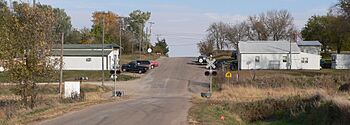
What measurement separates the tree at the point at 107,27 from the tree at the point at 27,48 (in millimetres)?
88464

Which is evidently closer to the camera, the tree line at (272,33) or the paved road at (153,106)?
the paved road at (153,106)

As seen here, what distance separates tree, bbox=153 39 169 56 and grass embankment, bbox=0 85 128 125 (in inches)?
3384

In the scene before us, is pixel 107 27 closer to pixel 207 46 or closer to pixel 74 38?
pixel 74 38

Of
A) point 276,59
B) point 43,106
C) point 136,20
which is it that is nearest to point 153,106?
point 43,106

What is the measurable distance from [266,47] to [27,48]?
6232cm

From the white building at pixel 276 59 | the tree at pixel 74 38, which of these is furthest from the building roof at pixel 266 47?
the tree at pixel 74 38

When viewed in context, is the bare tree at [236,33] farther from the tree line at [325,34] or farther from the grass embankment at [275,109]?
the grass embankment at [275,109]

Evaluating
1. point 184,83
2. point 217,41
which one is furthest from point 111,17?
point 184,83

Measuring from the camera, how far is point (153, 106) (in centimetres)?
3138

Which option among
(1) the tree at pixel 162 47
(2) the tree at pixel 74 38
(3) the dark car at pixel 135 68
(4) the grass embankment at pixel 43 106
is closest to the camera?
(4) the grass embankment at pixel 43 106

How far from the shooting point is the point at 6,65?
31.3 meters

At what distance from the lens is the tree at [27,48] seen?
31.2 meters

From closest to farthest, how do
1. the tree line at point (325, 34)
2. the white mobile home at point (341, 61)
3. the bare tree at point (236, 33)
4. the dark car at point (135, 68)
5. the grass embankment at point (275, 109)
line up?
the grass embankment at point (275, 109), the dark car at point (135, 68), the white mobile home at point (341, 61), the tree line at point (325, 34), the bare tree at point (236, 33)

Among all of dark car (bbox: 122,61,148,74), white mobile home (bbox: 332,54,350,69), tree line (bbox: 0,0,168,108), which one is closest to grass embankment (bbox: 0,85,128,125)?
tree line (bbox: 0,0,168,108)
